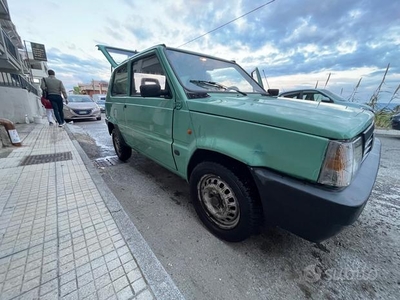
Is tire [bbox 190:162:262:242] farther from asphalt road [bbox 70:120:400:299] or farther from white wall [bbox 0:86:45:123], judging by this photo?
white wall [bbox 0:86:45:123]

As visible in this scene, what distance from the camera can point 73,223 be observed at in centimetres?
197

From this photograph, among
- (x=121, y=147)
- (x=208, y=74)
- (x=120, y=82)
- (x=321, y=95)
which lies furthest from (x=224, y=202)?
(x=321, y=95)

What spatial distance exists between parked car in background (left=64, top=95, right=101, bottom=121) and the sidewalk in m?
8.39

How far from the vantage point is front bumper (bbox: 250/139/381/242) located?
1155 millimetres

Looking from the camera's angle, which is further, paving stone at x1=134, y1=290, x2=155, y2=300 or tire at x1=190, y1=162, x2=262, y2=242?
tire at x1=190, y1=162, x2=262, y2=242

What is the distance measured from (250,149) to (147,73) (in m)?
2.00

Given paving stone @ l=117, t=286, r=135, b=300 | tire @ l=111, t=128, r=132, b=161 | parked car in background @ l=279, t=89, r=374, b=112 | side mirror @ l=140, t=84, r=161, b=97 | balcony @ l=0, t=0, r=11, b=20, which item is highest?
balcony @ l=0, t=0, r=11, b=20

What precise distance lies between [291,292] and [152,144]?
2182 millimetres

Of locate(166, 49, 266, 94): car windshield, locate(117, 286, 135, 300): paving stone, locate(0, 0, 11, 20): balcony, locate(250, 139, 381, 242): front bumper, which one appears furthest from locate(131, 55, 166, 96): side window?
locate(0, 0, 11, 20): balcony

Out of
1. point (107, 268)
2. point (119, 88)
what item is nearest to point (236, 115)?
point (107, 268)

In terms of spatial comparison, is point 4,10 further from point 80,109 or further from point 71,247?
point 71,247

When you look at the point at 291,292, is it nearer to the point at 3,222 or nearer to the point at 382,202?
the point at 382,202

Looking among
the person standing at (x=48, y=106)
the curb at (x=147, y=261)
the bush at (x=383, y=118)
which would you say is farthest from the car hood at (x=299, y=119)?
the bush at (x=383, y=118)

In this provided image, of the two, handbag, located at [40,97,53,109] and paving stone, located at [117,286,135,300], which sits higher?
handbag, located at [40,97,53,109]
